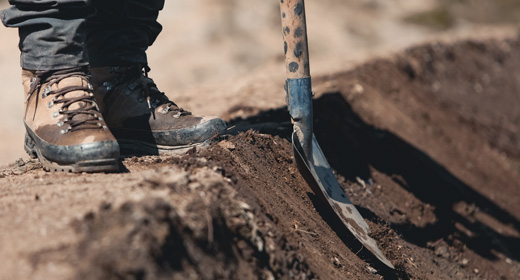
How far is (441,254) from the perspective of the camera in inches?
137

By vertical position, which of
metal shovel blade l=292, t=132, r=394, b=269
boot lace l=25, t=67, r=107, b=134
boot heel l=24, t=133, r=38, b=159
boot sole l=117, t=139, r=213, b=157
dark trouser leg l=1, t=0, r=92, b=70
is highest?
dark trouser leg l=1, t=0, r=92, b=70

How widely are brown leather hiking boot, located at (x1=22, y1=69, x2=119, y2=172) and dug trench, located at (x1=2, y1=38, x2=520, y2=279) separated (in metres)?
0.11

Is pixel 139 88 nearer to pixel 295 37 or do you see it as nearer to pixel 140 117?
pixel 140 117

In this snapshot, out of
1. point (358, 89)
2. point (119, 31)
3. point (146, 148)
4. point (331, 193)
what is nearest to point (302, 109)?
point (331, 193)

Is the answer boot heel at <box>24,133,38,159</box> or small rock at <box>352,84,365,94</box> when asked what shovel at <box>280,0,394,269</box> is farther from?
small rock at <box>352,84,365,94</box>

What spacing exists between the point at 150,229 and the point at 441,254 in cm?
246

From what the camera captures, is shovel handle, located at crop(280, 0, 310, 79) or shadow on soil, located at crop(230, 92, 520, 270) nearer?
shovel handle, located at crop(280, 0, 310, 79)

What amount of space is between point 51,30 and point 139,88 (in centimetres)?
54

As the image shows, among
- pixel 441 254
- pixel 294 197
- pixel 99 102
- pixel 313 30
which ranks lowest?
pixel 441 254

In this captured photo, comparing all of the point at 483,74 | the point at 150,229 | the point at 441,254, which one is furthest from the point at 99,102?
the point at 483,74

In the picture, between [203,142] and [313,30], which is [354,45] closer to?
[313,30]

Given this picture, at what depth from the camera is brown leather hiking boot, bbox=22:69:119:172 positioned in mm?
2199

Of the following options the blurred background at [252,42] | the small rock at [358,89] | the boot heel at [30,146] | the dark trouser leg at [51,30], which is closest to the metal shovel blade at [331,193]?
the dark trouser leg at [51,30]

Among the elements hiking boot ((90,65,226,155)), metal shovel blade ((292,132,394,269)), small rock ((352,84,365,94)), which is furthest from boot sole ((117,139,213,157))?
small rock ((352,84,365,94))
